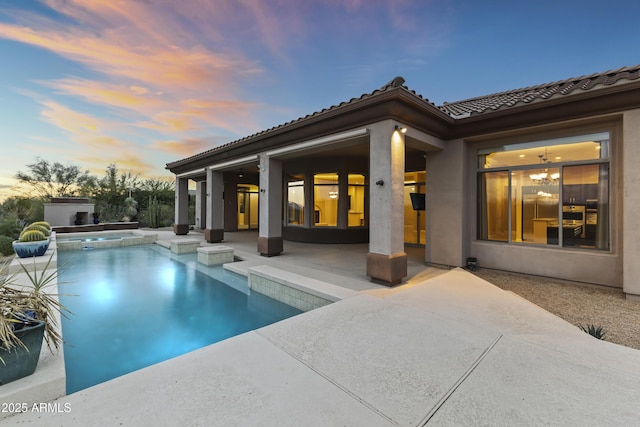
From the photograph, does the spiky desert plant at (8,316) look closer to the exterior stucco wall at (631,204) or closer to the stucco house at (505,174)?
the stucco house at (505,174)

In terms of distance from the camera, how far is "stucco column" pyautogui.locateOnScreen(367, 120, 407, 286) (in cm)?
539

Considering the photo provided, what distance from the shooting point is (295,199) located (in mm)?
12805

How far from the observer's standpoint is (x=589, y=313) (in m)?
4.23

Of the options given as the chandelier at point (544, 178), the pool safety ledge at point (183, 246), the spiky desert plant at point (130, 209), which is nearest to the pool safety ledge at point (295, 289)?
the chandelier at point (544, 178)

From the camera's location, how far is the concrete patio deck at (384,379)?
1.88 metres

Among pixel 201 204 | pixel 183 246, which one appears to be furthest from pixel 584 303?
pixel 201 204

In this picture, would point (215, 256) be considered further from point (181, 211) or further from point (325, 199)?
point (181, 211)

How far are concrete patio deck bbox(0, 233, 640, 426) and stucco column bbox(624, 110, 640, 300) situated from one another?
8.38 ft

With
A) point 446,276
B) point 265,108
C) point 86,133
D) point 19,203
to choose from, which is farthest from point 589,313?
point 19,203

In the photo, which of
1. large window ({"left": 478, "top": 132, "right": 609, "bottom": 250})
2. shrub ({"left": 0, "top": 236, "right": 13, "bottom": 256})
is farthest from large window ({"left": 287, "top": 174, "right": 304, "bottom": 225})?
shrub ({"left": 0, "top": 236, "right": 13, "bottom": 256})

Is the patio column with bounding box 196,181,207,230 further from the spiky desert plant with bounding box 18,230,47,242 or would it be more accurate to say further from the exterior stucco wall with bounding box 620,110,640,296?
the exterior stucco wall with bounding box 620,110,640,296

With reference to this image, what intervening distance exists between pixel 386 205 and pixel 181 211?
12.9 meters

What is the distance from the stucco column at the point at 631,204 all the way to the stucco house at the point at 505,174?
0.02 metres

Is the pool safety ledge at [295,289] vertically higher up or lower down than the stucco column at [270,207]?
lower down
